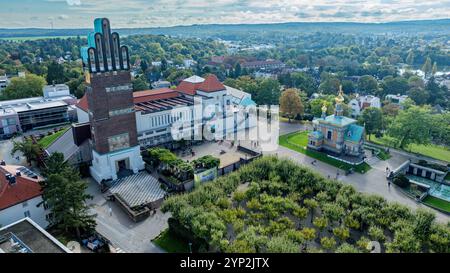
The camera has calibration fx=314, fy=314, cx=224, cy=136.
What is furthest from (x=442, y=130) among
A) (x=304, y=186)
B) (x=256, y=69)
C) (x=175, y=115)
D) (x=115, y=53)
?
(x=256, y=69)

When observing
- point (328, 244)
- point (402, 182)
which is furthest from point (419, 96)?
point (328, 244)

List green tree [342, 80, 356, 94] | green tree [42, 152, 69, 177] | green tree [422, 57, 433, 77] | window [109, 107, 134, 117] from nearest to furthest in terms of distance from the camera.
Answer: green tree [42, 152, 69, 177] < window [109, 107, 134, 117] < green tree [342, 80, 356, 94] < green tree [422, 57, 433, 77]

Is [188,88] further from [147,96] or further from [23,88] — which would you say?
[23,88]

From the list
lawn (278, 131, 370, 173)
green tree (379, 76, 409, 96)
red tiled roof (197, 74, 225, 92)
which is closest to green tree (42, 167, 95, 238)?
red tiled roof (197, 74, 225, 92)

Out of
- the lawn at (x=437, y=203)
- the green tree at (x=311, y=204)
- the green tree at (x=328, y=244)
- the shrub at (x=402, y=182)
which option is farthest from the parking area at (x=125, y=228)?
the lawn at (x=437, y=203)

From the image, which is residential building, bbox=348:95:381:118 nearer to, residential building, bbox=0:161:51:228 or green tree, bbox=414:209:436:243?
green tree, bbox=414:209:436:243
